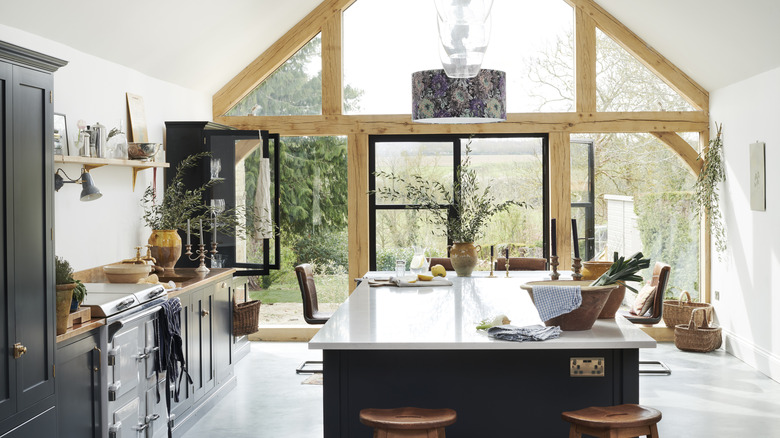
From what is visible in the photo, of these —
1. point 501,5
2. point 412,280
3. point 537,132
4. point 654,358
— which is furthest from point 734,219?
point 412,280

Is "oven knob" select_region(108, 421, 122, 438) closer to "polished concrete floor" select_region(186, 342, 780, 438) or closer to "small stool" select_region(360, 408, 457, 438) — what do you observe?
"polished concrete floor" select_region(186, 342, 780, 438)

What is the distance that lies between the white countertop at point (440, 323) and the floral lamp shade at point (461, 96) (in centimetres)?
103

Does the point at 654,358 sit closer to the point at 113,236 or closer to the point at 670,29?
the point at 670,29

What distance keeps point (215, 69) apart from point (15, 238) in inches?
173

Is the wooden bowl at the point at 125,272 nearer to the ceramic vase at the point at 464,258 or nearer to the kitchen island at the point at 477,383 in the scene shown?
the kitchen island at the point at 477,383

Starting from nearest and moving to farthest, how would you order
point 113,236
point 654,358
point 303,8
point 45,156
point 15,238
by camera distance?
point 15,238, point 45,156, point 113,236, point 654,358, point 303,8

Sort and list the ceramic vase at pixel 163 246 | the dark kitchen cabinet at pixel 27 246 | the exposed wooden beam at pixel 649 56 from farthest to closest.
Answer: the exposed wooden beam at pixel 649 56, the ceramic vase at pixel 163 246, the dark kitchen cabinet at pixel 27 246

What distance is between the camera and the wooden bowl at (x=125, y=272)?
15.5 ft

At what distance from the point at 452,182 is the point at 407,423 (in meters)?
5.17

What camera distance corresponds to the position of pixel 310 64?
25.8 ft

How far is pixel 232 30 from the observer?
6.62 m

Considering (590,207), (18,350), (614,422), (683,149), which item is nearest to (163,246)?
(18,350)

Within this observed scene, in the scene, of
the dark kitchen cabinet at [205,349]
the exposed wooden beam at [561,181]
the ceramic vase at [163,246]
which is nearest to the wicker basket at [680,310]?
the exposed wooden beam at [561,181]

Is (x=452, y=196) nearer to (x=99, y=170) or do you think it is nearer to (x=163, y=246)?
(x=163, y=246)
